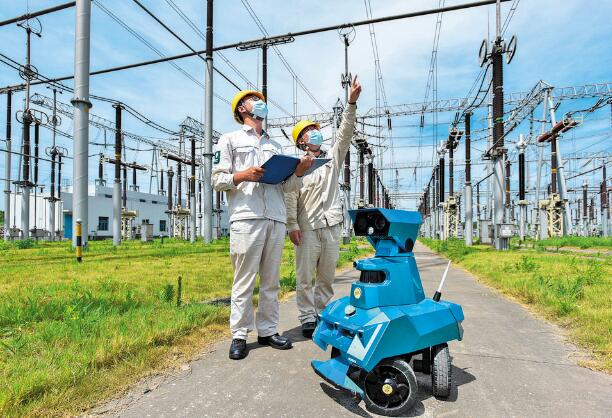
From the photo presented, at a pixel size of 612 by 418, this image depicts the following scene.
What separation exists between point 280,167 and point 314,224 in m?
0.91

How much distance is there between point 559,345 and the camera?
3.40 meters

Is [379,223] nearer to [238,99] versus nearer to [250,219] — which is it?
[250,219]

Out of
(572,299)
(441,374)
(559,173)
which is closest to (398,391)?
(441,374)

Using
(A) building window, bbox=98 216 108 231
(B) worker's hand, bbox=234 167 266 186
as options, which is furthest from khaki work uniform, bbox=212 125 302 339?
(A) building window, bbox=98 216 108 231

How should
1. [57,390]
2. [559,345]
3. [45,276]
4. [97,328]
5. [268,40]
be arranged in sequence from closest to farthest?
1. [57,390]
2. [97,328]
3. [559,345]
4. [45,276]
5. [268,40]

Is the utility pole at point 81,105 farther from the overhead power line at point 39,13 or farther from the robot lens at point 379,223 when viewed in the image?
the robot lens at point 379,223

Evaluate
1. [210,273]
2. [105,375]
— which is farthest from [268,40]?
[105,375]

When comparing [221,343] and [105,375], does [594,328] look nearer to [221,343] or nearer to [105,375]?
[221,343]

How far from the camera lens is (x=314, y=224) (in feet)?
12.0

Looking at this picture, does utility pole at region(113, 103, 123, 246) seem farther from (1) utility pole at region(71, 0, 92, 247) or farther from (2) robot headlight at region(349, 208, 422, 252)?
(2) robot headlight at region(349, 208, 422, 252)

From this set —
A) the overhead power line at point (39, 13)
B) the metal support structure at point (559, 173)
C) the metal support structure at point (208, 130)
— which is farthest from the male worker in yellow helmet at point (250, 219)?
the metal support structure at point (559, 173)

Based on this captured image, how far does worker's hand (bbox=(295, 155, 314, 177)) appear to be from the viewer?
2916 mm

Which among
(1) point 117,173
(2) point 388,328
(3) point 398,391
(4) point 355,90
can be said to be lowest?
(3) point 398,391

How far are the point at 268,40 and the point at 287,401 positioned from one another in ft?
49.6
